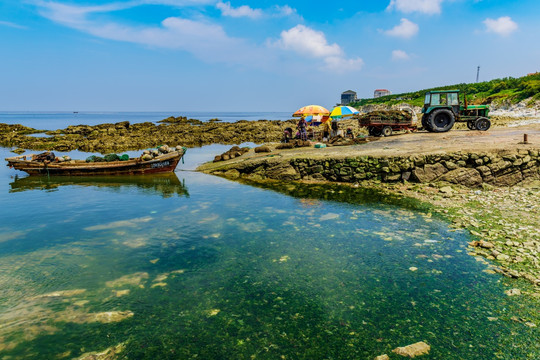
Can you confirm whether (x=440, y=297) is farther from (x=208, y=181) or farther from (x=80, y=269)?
(x=208, y=181)

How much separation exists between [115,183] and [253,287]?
17152mm

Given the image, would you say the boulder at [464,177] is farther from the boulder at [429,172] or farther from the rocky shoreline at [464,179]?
the boulder at [429,172]

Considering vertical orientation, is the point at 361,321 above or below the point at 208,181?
Answer: below

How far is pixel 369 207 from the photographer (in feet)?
45.7

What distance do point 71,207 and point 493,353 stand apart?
55.6 feet

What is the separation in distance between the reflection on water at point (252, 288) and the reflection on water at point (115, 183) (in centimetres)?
542

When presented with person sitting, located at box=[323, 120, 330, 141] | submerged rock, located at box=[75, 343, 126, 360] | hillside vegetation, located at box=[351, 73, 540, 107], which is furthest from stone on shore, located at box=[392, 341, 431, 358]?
hillside vegetation, located at box=[351, 73, 540, 107]

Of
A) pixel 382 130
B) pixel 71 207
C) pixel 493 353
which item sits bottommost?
pixel 493 353

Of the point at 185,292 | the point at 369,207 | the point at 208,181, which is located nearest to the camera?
the point at 185,292

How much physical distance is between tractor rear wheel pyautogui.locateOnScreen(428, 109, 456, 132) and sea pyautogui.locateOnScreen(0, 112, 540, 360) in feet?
43.6

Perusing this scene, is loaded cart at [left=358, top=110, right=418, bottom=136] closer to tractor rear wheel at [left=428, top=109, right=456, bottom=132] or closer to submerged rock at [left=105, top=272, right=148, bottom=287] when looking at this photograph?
tractor rear wheel at [left=428, top=109, right=456, bottom=132]

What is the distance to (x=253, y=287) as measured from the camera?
7.69m

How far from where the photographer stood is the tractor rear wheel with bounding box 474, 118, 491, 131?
2427 cm

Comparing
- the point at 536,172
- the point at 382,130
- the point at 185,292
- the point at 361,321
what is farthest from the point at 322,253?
the point at 382,130
